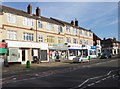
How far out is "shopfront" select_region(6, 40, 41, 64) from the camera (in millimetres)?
37031

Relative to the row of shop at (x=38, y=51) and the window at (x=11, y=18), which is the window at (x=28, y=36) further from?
the window at (x=11, y=18)

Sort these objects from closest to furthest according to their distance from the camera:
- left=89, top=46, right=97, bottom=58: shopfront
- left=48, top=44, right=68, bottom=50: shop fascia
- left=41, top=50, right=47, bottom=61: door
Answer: left=41, top=50, right=47, bottom=61: door
left=48, top=44, right=68, bottom=50: shop fascia
left=89, top=46, right=97, bottom=58: shopfront

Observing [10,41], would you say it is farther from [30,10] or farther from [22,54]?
[30,10]

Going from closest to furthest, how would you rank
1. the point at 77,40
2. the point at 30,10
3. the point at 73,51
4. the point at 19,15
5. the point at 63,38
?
1. the point at 19,15
2. the point at 30,10
3. the point at 63,38
4. the point at 73,51
5. the point at 77,40

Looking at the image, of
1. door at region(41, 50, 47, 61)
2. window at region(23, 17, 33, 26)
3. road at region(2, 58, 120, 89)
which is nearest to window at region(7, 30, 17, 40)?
window at region(23, 17, 33, 26)

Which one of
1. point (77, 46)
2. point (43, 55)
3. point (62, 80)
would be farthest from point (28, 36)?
point (62, 80)

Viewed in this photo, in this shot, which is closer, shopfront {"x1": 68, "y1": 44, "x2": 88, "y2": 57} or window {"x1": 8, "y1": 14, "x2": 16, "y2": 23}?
window {"x1": 8, "y1": 14, "x2": 16, "y2": 23}

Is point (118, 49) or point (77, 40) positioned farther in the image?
point (118, 49)

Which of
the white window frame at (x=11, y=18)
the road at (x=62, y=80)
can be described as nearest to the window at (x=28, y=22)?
the white window frame at (x=11, y=18)

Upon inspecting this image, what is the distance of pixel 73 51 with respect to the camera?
192 feet

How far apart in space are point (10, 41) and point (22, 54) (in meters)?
4.24

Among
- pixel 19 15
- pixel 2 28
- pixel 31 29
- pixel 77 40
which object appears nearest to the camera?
pixel 2 28

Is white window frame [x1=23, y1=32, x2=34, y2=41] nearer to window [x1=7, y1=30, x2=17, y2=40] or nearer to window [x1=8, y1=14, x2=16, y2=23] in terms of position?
window [x1=7, y1=30, x2=17, y2=40]

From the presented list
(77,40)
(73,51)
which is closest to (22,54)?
(73,51)
